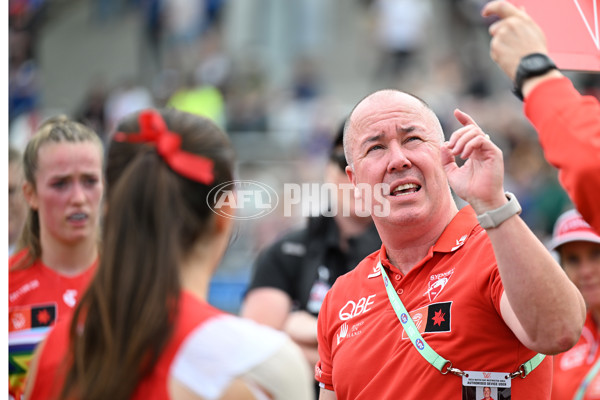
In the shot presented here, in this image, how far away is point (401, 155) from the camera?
323 cm

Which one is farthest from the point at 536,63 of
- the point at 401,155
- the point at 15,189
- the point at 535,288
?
the point at 15,189

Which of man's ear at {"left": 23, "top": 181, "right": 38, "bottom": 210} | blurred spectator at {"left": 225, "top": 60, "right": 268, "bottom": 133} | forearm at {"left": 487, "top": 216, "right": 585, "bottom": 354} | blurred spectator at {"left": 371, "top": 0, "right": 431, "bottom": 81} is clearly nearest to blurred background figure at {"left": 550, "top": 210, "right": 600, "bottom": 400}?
forearm at {"left": 487, "top": 216, "right": 585, "bottom": 354}

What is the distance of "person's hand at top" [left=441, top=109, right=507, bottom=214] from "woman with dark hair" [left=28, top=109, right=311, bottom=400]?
0.75 meters

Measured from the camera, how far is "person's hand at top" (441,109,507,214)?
2.58 meters

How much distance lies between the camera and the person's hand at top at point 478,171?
2.58m

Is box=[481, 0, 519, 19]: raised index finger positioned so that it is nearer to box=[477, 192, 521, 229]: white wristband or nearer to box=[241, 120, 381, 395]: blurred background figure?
box=[477, 192, 521, 229]: white wristband

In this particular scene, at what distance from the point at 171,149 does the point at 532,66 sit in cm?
105

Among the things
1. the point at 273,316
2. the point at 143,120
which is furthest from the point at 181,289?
the point at 273,316

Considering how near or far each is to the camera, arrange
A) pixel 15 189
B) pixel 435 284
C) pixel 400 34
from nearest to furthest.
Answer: pixel 435 284
pixel 15 189
pixel 400 34

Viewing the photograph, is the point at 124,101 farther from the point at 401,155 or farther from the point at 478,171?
the point at 478,171

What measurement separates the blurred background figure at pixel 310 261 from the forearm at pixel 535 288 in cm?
217

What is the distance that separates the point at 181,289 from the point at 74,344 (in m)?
0.34

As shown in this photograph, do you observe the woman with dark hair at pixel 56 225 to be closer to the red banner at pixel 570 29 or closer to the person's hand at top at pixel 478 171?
the person's hand at top at pixel 478 171
